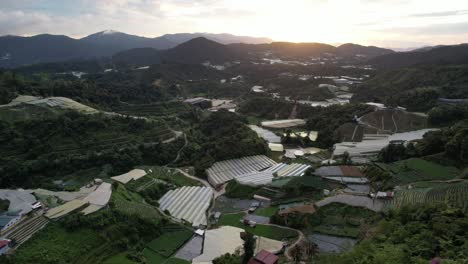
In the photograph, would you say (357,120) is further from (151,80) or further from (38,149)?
(151,80)

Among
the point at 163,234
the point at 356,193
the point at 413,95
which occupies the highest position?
the point at 413,95

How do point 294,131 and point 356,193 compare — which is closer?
point 356,193

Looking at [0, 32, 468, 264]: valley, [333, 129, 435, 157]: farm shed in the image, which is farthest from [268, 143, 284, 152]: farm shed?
[333, 129, 435, 157]: farm shed

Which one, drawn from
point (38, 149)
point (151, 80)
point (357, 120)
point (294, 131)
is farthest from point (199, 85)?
point (38, 149)

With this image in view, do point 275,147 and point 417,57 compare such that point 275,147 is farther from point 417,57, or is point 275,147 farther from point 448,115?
point 417,57

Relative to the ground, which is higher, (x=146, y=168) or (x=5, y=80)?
(x=5, y=80)

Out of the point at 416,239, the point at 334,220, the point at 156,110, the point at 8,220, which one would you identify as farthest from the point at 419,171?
the point at 156,110

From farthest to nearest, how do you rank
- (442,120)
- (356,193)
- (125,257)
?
(442,120) → (356,193) → (125,257)
